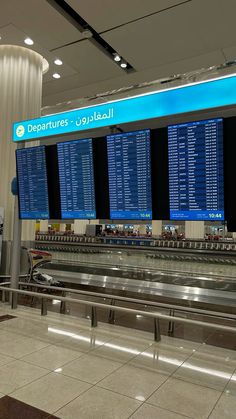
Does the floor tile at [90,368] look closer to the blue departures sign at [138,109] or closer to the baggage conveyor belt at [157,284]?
the baggage conveyor belt at [157,284]

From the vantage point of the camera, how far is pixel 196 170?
3680mm

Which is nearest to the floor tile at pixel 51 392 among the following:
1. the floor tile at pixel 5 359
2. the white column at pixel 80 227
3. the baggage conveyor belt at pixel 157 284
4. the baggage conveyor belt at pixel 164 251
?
the floor tile at pixel 5 359

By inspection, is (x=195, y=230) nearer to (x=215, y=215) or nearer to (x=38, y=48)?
(x=38, y=48)

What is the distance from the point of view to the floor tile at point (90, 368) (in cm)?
275

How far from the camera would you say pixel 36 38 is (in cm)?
607

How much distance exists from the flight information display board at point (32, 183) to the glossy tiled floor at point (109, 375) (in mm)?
1617

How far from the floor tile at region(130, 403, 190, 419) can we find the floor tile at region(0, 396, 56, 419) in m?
0.55

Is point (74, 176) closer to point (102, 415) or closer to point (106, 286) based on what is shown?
point (106, 286)

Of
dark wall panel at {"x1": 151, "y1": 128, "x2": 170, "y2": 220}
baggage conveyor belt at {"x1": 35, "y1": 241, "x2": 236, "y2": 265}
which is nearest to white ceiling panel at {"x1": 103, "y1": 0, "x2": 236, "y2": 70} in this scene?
dark wall panel at {"x1": 151, "y1": 128, "x2": 170, "y2": 220}

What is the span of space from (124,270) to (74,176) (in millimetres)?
2424

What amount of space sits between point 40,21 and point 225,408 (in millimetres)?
5829

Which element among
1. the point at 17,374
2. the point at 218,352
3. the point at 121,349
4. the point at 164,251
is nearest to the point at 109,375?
the point at 121,349

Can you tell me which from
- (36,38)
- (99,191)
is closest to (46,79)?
(36,38)

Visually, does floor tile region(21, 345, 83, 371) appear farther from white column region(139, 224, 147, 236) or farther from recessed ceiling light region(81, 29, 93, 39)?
white column region(139, 224, 147, 236)
